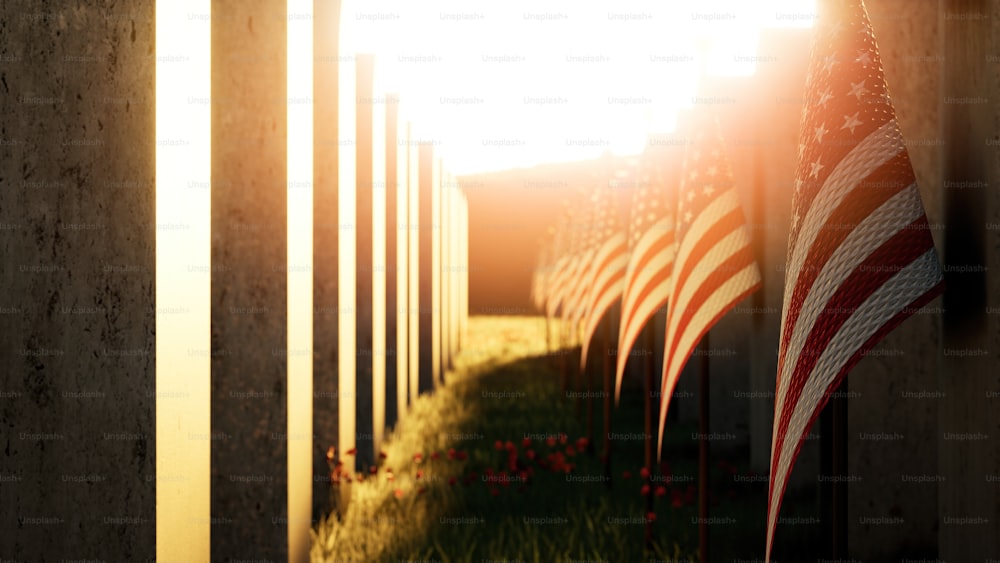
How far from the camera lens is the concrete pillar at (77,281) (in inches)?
101

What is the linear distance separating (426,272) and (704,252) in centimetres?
902

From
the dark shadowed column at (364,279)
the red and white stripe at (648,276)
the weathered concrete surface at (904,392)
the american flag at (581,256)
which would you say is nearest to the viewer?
the weathered concrete surface at (904,392)

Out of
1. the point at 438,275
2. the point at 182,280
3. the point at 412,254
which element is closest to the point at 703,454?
the point at 182,280

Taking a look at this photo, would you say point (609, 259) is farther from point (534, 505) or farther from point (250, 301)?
point (250, 301)

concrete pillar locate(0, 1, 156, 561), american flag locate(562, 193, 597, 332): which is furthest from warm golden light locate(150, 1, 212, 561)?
american flag locate(562, 193, 597, 332)

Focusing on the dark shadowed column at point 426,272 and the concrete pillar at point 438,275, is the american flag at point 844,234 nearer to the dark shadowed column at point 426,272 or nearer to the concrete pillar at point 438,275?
the dark shadowed column at point 426,272

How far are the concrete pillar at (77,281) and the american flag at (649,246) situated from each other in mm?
2970

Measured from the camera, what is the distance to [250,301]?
4.00 meters

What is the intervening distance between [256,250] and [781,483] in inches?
99.6

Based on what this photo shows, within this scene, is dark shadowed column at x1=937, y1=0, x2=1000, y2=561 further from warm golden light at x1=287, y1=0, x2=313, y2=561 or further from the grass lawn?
warm golden light at x1=287, y1=0, x2=313, y2=561

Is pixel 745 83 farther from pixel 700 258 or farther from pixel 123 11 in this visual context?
pixel 123 11

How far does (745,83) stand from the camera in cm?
643

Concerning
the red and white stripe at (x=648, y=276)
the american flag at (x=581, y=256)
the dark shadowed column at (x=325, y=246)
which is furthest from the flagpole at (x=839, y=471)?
the american flag at (x=581, y=256)

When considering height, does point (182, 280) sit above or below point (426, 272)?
below
